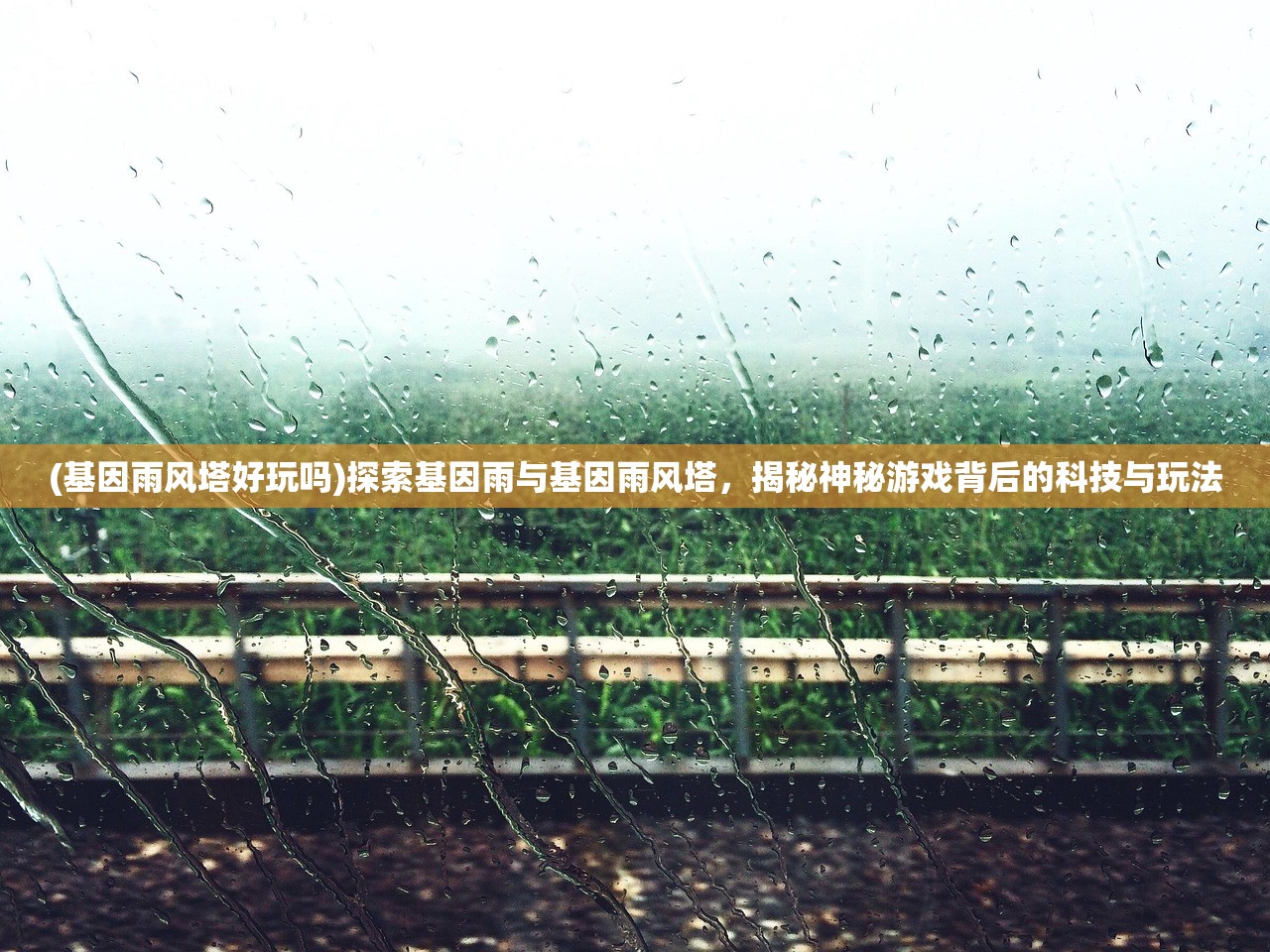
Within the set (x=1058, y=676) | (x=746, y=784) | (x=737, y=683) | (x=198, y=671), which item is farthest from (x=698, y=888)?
(x=198, y=671)

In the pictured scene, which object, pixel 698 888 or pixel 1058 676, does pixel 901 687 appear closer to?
pixel 1058 676

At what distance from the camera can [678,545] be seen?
1.31 m

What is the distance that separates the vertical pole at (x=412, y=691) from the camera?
49.9 inches

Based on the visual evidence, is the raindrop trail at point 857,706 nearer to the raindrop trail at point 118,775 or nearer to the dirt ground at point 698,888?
the dirt ground at point 698,888

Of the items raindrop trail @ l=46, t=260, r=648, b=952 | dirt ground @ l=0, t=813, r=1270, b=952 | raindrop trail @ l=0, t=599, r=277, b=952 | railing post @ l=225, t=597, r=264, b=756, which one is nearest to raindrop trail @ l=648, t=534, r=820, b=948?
dirt ground @ l=0, t=813, r=1270, b=952

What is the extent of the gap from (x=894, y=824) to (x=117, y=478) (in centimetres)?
121

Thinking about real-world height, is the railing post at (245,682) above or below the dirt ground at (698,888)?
above

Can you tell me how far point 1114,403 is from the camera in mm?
1326

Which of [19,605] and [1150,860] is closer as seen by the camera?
[19,605]

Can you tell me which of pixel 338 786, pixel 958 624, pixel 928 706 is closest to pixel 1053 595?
pixel 958 624

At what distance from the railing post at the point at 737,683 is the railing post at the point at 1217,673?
0.67 metres

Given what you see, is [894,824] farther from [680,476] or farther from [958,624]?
[680,476]

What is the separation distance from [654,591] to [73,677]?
0.81 metres

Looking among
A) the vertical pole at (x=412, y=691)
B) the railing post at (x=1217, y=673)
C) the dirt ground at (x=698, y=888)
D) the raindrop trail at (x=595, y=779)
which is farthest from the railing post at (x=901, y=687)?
the vertical pole at (x=412, y=691)
